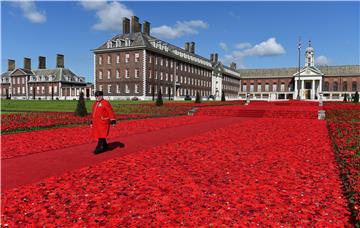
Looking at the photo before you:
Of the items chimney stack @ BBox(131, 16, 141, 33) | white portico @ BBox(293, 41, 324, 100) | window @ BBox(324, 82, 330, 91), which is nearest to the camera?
chimney stack @ BBox(131, 16, 141, 33)

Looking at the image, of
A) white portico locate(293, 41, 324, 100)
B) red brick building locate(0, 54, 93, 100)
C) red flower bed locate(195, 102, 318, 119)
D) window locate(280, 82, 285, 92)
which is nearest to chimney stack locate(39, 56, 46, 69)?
red brick building locate(0, 54, 93, 100)

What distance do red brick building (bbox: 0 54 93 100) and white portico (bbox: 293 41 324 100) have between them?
6207 centimetres

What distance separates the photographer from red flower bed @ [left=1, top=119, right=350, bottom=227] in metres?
3.65

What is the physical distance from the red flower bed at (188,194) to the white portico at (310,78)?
8195 cm

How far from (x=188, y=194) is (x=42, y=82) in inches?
3198

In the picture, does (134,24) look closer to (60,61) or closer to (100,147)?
(60,61)

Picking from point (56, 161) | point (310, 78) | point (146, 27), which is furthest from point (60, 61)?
point (56, 161)

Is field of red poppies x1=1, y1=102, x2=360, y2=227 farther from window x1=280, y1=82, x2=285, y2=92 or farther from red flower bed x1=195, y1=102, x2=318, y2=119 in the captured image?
window x1=280, y1=82, x2=285, y2=92

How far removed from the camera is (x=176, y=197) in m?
4.41

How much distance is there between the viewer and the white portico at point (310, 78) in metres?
81.6

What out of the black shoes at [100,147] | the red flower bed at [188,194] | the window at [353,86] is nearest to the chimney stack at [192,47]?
the window at [353,86]

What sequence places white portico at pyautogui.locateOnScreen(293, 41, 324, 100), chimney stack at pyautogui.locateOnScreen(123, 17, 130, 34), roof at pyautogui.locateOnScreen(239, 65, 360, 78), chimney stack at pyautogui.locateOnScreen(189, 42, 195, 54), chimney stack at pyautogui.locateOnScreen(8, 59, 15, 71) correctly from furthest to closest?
chimney stack at pyautogui.locateOnScreen(8, 59, 15, 71) < roof at pyautogui.locateOnScreen(239, 65, 360, 78) < white portico at pyautogui.locateOnScreen(293, 41, 324, 100) < chimney stack at pyautogui.locateOnScreen(189, 42, 195, 54) < chimney stack at pyautogui.locateOnScreen(123, 17, 130, 34)

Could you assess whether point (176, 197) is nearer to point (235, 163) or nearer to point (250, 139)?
point (235, 163)

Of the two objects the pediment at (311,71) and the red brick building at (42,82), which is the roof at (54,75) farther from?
the pediment at (311,71)
